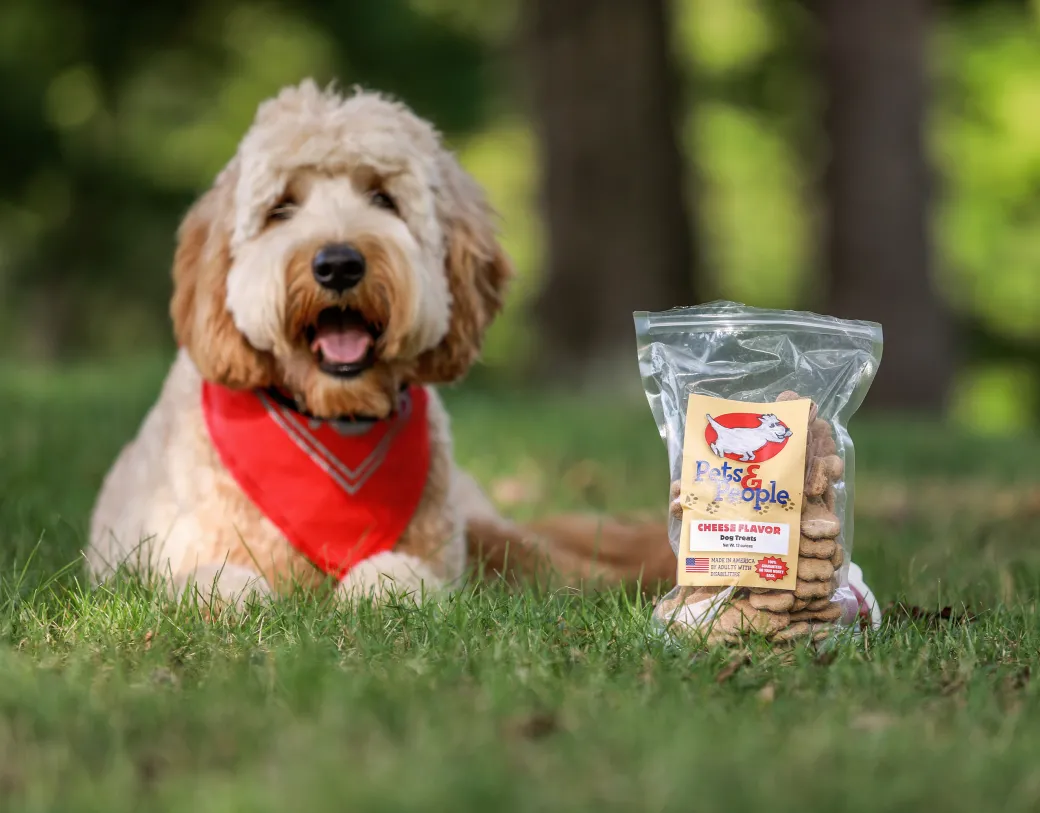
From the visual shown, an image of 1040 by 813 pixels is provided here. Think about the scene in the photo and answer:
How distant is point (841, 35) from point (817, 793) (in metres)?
10.2

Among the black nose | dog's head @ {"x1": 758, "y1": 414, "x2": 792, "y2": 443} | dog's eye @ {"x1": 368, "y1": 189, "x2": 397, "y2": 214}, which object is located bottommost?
dog's head @ {"x1": 758, "y1": 414, "x2": 792, "y2": 443}

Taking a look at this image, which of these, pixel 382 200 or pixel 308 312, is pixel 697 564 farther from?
pixel 382 200

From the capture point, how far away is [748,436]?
10.2ft

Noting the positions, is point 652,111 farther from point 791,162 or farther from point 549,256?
point 791,162

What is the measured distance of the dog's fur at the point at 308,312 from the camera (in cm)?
351

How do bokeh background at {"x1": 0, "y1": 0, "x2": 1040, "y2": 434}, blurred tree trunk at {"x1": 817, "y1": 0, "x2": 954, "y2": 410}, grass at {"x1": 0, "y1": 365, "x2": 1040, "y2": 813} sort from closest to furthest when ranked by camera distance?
1. grass at {"x1": 0, "y1": 365, "x2": 1040, "y2": 813}
2. bokeh background at {"x1": 0, "y1": 0, "x2": 1040, "y2": 434}
3. blurred tree trunk at {"x1": 817, "y1": 0, "x2": 954, "y2": 410}

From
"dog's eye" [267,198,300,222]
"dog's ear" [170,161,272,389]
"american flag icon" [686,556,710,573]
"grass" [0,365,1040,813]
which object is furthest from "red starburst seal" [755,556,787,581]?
"dog's eye" [267,198,300,222]

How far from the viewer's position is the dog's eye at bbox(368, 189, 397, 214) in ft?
12.3

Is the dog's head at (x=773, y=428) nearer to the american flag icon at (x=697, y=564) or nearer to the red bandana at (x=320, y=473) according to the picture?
the american flag icon at (x=697, y=564)

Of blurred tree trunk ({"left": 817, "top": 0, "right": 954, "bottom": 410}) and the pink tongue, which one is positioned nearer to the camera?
the pink tongue

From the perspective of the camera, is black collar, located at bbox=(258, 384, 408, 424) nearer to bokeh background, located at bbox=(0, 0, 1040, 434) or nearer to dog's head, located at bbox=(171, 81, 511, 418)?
dog's head, located at bbox=(171, 81, 511, 418)

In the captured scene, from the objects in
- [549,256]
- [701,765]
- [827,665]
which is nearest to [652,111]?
[549,256]

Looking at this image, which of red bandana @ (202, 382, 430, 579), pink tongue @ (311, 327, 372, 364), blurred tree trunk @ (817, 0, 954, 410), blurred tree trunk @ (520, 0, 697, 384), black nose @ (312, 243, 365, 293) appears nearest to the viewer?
black nose @ (312, 243, 365, 293)

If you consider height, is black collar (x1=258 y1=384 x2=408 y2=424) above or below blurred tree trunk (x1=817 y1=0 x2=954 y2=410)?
below
